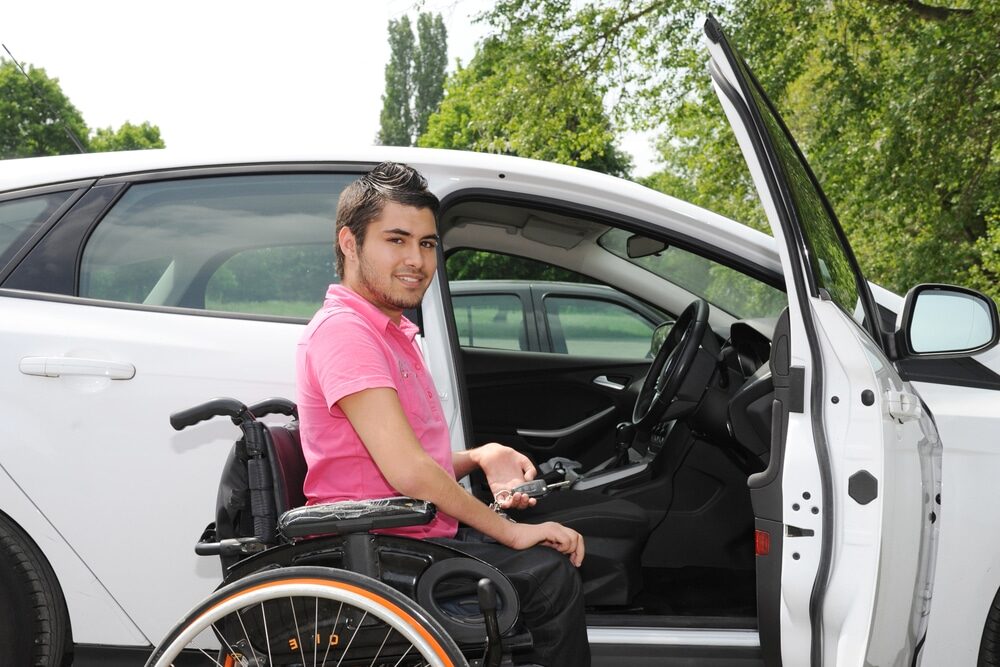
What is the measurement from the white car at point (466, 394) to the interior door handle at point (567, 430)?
33.6 inches

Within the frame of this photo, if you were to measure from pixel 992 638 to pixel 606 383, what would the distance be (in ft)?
6.50

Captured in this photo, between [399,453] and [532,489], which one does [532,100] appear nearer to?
[532,489]

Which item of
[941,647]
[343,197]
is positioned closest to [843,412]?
[941,647]

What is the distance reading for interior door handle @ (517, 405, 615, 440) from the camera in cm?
367

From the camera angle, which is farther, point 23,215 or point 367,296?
point 23,215

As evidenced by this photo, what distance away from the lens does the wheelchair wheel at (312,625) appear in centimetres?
165

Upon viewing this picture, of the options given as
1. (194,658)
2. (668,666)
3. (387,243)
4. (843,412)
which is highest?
(387,243)

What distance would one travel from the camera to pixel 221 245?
8.29ft

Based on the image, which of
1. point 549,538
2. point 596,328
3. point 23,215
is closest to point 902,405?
point 549,538

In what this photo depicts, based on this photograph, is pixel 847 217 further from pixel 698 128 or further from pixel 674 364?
pixel 674 364

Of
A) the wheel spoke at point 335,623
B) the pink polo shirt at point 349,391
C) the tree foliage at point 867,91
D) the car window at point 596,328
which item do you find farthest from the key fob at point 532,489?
the tree foliage at point 867,91

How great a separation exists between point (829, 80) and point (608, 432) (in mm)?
8066

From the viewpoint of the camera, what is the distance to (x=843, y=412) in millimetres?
1976

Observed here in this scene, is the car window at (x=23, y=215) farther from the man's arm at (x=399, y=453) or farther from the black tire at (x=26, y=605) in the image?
the man's arm at (x=399, y=453)
